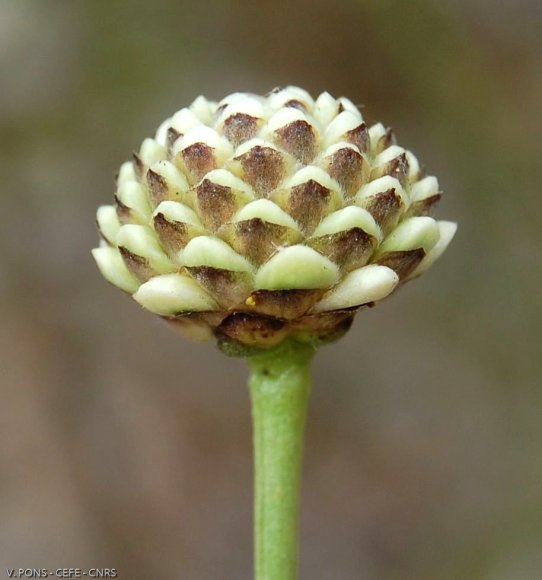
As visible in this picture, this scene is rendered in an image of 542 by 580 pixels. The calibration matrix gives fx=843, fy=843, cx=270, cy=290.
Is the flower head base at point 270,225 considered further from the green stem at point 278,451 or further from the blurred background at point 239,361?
the blurred background at point 239,361

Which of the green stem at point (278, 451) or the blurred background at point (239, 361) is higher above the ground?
the blurred background at point (239, 361)

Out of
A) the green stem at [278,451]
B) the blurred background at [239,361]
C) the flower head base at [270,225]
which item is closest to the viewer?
the flower head base at [270,225]

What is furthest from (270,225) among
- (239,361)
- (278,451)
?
(239,361)

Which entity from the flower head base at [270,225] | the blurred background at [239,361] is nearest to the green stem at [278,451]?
the flower head base at [270,225]

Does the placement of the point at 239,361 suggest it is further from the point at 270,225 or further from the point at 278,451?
the point at 270,225

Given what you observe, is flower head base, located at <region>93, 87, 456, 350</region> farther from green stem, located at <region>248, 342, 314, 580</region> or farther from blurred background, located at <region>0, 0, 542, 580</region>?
blurred background, located at <region>0, 0, 542, 580</region>

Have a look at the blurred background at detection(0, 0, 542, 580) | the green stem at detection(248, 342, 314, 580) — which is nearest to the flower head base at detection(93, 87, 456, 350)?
the green stem at detection(248, 342, 314, 580)
